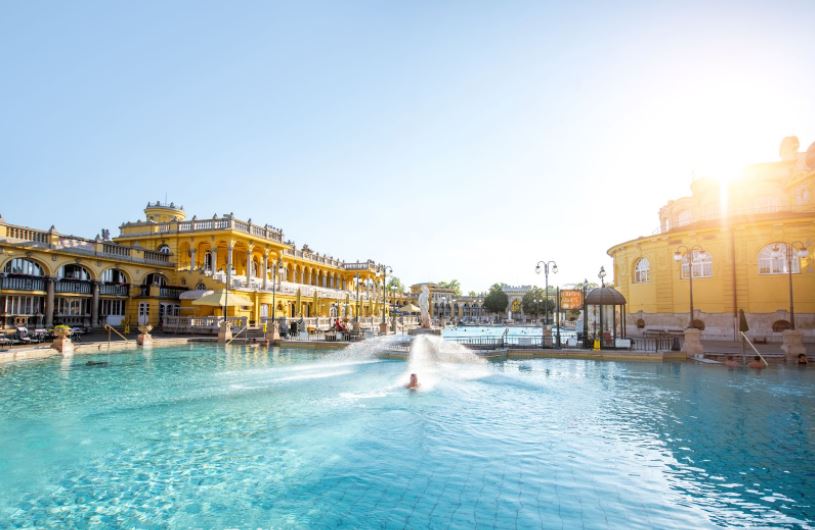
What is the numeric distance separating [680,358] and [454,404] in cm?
1646

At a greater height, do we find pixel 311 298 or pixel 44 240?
A: pixel 44 240

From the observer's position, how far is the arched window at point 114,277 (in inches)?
1359

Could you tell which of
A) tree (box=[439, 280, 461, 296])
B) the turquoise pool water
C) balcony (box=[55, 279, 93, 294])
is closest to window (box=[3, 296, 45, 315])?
balcony (box=[55, 279, 93, 294])

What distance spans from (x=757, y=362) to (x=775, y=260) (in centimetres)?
1521

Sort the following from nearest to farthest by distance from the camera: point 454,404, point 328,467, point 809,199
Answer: point 328,467
point 454,404
point 809,199

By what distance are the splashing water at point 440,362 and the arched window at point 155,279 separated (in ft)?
82.4

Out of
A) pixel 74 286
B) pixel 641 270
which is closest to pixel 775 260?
pixel 641 270

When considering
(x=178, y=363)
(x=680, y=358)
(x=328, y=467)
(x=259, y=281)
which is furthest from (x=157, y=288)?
(x=680, y=358)

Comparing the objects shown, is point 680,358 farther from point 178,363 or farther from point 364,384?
point 178,363

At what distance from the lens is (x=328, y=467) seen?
8.52 meters

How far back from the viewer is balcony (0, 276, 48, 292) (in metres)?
27.9

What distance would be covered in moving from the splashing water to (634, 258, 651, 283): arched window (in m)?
20.7

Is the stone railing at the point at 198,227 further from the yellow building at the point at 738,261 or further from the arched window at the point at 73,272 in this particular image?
the yellow building at the point at 738,261

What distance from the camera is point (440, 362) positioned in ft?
77.4
